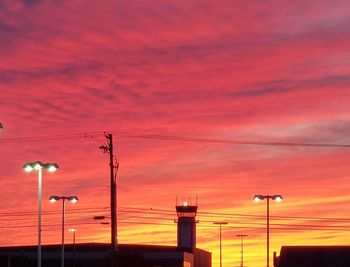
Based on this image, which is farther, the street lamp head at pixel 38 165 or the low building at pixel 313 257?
the low building at pixel 313 257

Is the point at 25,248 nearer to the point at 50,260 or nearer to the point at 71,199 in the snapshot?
the point at 50,260

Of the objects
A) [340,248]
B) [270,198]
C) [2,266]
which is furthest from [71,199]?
[2,266]

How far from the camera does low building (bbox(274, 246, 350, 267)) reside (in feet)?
257

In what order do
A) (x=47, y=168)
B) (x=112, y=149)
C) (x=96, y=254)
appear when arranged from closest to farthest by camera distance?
1. (x=47, y=168)
2. (x=112, y=149)
3. (x=96, y=254)

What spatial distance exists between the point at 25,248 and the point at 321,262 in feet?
321

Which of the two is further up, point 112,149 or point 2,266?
point 112,149

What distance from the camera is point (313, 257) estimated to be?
7900 cm

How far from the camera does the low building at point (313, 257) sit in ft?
257

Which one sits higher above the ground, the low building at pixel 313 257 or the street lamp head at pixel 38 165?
the street lamp head at pixel 38 165

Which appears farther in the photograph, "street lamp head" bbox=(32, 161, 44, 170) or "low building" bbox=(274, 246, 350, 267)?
"low building" bbox=(274, 246, 350, 267)

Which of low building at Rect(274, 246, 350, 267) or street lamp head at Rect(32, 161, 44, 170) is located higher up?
street lamp head at Rect(32, 161, 44, 170)

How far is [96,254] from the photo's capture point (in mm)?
160750

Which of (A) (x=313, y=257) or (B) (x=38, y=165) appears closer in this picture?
(B) (x=38, y=165)

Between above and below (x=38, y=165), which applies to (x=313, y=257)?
below
